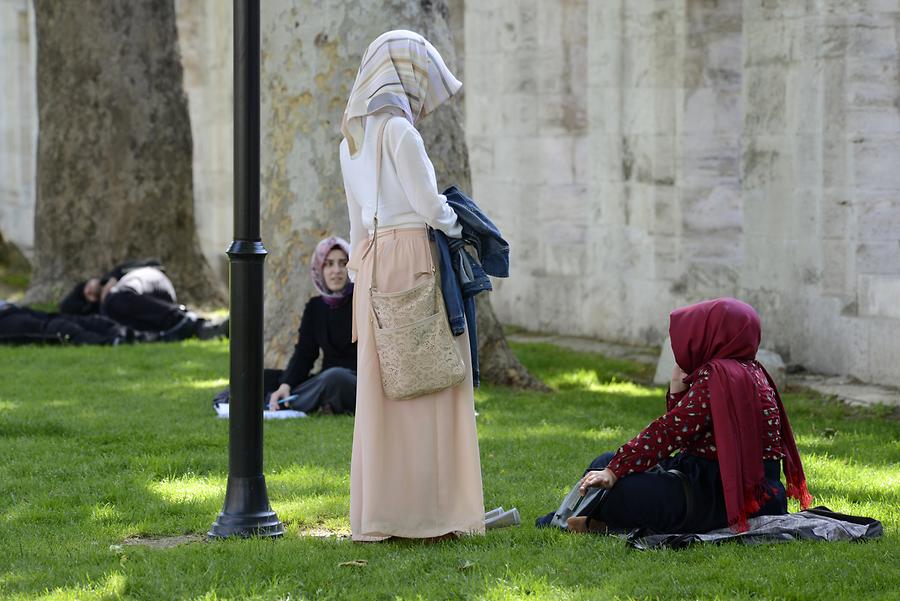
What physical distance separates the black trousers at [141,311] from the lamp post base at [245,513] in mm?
8087

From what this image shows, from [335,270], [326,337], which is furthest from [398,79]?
[326,337]

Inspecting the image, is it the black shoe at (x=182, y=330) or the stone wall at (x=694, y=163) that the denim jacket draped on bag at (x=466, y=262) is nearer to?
the stone wall at (x=694, y=163)

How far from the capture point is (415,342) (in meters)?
5.54

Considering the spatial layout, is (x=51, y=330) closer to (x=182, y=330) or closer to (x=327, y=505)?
(x=182, y=330)

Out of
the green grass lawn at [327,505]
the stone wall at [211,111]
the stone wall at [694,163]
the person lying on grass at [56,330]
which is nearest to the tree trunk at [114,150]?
the person lying on grass at [56,330]

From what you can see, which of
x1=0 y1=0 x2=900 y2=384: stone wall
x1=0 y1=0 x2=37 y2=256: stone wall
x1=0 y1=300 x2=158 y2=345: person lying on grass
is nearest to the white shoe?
x1=0 y1=0 x2=900 y2=384: stone wall

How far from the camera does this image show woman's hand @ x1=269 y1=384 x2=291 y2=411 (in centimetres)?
898

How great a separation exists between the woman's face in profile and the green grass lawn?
789 millimetres

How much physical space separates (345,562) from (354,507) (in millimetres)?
389

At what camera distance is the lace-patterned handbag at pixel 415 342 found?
553 cm

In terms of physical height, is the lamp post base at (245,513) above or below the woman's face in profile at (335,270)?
below

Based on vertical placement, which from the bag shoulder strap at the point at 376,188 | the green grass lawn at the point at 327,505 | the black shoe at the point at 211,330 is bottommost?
the green grass lawn at the point at 327,505

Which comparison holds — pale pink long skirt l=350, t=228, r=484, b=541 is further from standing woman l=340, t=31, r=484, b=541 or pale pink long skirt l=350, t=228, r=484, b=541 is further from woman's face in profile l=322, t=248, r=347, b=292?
woman's face in profile l=322, t=248, r=347, b=292

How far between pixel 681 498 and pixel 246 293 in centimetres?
174
